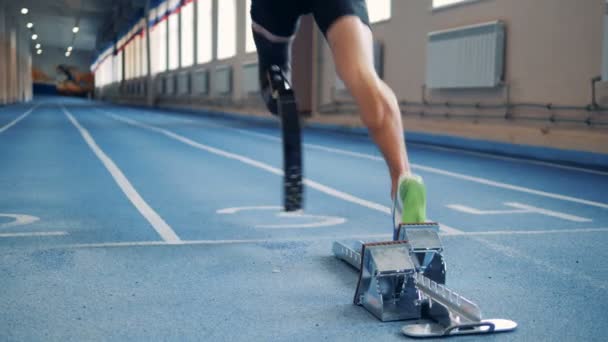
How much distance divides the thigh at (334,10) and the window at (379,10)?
13.5 metres

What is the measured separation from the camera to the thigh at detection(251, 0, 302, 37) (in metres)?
2.87

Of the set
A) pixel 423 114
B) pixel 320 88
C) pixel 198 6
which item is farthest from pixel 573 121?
pixel 198 6

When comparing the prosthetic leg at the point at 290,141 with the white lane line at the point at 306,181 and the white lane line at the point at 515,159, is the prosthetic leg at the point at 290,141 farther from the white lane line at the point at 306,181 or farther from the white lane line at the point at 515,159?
the white lane line at the point at 515,159

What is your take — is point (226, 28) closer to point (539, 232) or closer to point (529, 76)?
point (529, 76)

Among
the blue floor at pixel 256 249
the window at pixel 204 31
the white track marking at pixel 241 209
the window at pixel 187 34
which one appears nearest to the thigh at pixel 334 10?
the blue floor at pixel 256 249

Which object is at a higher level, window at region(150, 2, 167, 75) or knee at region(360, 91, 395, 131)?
window at region(150, 2, 167, 75)

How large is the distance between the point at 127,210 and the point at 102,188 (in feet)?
4.73

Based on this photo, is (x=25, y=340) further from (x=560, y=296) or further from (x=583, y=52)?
(x=583, y=52)

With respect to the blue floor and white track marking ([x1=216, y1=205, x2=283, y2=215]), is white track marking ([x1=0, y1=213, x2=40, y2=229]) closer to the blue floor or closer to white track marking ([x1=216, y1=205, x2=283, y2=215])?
the blue floor

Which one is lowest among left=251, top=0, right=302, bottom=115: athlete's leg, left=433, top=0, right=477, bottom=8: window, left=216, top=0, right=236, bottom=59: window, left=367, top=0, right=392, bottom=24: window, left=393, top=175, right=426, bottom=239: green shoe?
left=393, top=175, right=426, bottom=239: green shoe

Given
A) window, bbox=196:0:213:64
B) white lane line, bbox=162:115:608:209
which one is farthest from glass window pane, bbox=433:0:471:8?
window, bbox=196:0:213:64

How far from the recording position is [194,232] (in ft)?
15.2

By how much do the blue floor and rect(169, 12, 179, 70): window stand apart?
32126 millimetres

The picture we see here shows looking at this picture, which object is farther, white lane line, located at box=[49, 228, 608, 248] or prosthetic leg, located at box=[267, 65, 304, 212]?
white lane line, located at box=[49, 228, 608, 248]
